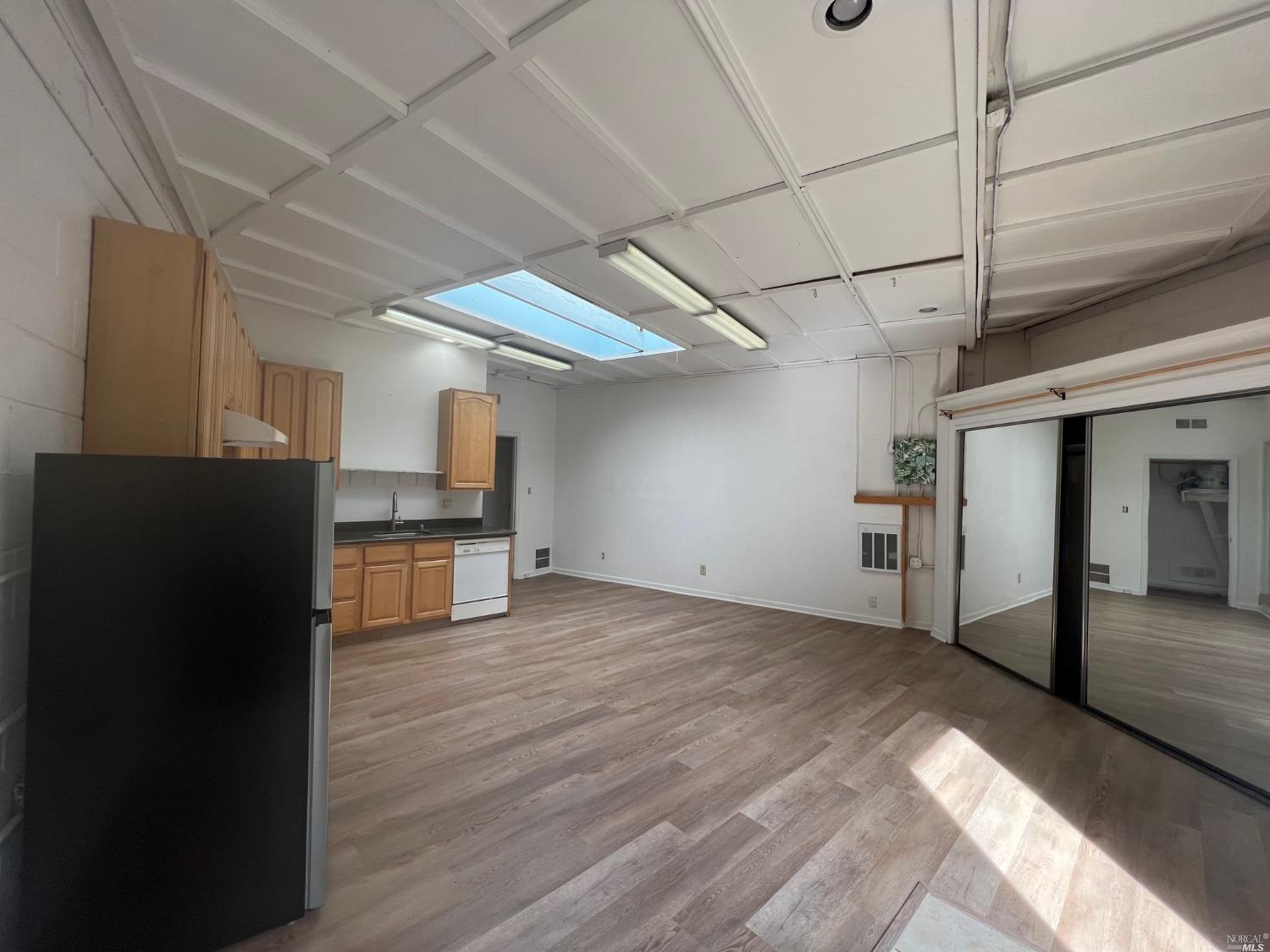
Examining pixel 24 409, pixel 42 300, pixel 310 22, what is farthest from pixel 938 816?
pixel 310 22

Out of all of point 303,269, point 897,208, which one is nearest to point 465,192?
point 303,269

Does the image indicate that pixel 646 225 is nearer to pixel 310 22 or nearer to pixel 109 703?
pixel 310 22

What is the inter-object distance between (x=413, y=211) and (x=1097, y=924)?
170 inches

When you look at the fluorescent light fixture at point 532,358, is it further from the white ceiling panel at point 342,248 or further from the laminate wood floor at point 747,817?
the laminate wood floor at point 747,817

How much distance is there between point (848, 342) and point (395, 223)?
4.26m

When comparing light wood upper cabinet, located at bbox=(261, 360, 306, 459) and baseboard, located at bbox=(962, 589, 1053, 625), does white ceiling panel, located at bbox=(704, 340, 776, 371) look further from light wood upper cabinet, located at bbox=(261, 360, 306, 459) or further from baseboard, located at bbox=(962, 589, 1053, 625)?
light wood upper cabinet, located at bbox=(261, 360, 306, 459)

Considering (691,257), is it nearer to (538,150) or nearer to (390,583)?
(538,150)

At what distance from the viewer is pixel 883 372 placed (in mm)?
5699

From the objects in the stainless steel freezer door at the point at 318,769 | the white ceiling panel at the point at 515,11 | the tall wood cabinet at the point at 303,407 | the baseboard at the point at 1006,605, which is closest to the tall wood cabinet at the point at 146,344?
the stainless steel freezer door at the point at 318,769

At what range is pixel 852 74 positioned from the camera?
5.97ft

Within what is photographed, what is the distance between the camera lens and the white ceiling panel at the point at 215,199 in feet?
8.51

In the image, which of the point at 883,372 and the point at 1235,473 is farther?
the point at 883,372

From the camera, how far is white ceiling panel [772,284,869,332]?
12.8ft

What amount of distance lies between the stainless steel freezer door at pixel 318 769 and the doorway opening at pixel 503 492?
611 centimetres
